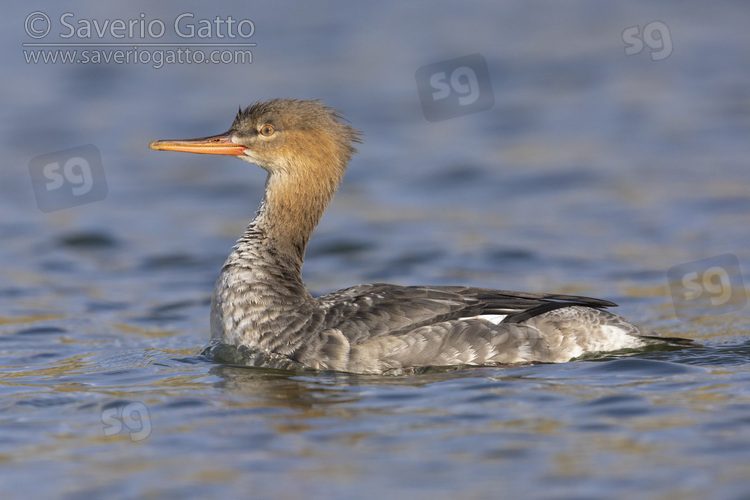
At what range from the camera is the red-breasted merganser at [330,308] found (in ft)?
27.9

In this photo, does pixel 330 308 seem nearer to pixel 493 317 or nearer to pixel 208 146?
pixel 493 317

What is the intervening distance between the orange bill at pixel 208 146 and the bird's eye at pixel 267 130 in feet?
0.66

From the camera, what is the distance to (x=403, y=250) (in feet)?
43.7

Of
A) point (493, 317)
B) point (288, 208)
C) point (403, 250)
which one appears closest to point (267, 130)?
point (288, 208)

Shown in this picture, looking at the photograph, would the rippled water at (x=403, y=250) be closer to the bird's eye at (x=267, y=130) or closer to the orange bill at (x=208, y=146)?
the orange bill at (x=208, y=146)

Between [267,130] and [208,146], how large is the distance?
20.0 inches

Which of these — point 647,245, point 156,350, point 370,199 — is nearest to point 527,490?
point 156,350

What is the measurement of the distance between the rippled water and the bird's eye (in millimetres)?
1945

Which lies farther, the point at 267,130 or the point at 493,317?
the point at 267,130

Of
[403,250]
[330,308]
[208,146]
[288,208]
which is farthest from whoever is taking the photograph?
[403,250]

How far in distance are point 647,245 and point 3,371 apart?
7360 millimetres

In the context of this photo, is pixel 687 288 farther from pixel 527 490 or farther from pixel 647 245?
pixel 527 490

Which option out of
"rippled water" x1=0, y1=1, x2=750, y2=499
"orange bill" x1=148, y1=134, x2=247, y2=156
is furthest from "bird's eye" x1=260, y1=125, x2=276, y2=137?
"rippled water" x1=0, y1=1, x2=750, y2=499

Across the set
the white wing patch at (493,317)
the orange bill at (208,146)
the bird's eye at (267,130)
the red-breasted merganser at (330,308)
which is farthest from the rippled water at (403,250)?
the bird's eye at (267,130)
